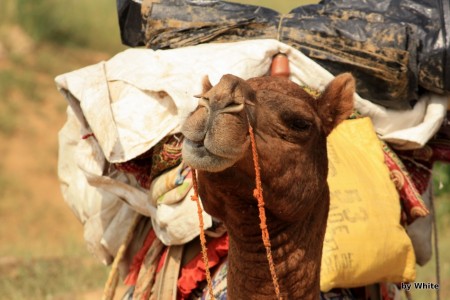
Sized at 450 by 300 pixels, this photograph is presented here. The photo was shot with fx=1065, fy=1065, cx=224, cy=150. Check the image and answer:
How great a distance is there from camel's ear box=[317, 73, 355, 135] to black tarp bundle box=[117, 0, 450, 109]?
45.9 inches

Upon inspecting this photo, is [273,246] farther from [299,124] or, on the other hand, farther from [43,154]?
[43,154]

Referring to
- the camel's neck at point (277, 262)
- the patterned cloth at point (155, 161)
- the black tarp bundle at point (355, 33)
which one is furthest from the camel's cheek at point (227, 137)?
the black tarp bundle at point (355, 33)

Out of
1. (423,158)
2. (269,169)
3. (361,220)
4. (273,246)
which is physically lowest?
(423,158)

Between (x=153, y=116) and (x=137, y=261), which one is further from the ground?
(x=153, y=116)

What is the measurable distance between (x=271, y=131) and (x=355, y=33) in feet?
5.60

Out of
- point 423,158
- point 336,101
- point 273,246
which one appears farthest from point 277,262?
point 423,158

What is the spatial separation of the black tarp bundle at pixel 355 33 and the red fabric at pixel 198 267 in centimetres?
102

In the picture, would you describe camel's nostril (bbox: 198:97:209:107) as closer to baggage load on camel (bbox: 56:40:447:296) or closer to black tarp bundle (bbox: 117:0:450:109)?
baggage load on camel (bbox: 56:40:447:296)

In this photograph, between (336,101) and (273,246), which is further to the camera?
(336,101)

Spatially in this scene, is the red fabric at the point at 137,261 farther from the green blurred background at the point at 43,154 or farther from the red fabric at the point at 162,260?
the green blurred background at the point at 43,154

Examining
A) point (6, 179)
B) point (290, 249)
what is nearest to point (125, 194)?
point (290, 249)

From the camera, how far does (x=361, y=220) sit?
14.6ft

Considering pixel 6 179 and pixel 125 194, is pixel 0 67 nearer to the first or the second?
pixel 6 179

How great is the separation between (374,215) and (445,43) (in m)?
1.01
